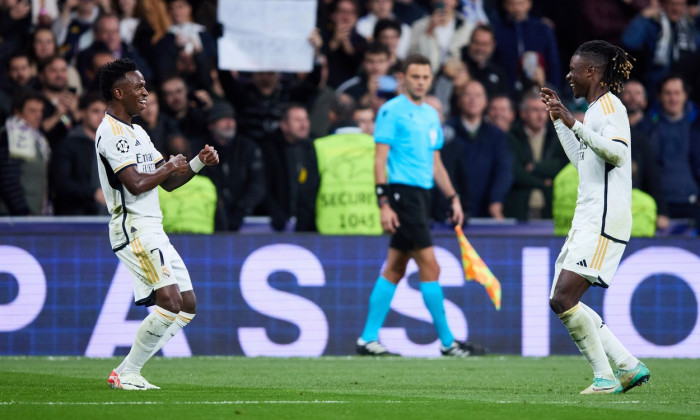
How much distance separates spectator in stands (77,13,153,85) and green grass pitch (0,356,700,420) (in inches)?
167

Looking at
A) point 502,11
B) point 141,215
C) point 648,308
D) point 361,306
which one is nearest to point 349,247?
point 361,306

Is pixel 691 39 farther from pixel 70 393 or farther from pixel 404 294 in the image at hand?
pixel 70 393

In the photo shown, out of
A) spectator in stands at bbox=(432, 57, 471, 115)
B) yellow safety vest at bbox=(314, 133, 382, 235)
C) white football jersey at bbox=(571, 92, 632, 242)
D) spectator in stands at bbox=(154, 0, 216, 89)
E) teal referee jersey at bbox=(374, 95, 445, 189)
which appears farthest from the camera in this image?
spectator in stands at bbox=(432, 57, 471, 115)

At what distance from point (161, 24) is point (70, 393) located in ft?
27.0

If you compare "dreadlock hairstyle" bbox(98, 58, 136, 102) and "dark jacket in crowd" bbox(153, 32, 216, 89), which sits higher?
"dark jacket in crowd" bbox(153, 32, 216, 89)

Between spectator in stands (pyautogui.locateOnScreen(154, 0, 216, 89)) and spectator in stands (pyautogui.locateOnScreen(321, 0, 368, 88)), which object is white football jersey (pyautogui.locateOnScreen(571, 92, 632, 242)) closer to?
spectator in stands (pyautogui.locateOnScreen(321, 0, 368, 88))

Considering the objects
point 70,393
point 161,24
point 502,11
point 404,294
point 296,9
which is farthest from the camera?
point 502,11

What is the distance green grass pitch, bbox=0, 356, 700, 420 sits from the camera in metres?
6.91

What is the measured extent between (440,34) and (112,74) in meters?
7.84

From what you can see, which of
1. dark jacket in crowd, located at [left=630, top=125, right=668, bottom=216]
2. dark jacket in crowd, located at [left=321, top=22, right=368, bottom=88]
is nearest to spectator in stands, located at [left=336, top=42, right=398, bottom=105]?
dark jacket in crowd, located at [left=321, top=22, right=368, bottom=88]

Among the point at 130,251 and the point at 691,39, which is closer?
the point at 130,251

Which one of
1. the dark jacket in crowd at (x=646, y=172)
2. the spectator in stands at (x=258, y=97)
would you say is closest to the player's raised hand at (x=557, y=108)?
the dark jacket in crowd at (x=646, y=172)

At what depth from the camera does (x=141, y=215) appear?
8.37m

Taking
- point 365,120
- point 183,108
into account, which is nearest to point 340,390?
point 365,120
